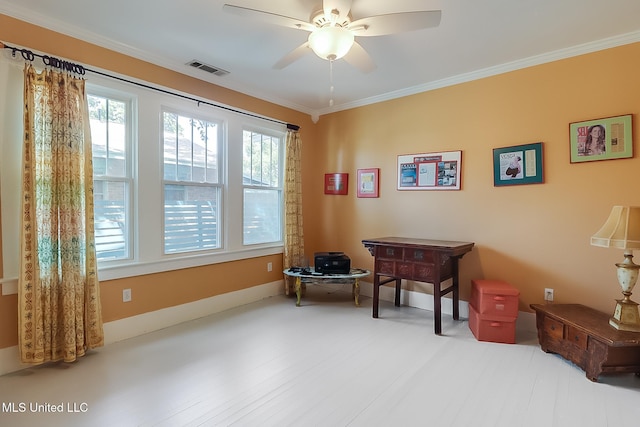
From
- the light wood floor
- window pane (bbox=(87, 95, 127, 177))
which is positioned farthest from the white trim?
window pane (bbox=(87, 95, 127, 177))

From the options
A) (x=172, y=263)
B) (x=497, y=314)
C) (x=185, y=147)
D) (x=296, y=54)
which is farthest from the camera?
(x=185, y=147)

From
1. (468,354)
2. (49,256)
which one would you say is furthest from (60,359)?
(468,354)

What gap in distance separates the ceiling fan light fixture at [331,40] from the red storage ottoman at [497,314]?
2255 mm

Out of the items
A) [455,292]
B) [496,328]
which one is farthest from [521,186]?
[496,328]

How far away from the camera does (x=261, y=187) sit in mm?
3979

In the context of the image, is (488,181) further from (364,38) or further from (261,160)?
(261,160)

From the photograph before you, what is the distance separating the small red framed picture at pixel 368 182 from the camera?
156 inches

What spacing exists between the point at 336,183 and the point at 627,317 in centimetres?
312

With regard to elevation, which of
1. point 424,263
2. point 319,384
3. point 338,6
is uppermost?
point 338,6

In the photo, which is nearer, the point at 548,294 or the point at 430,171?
the point at 548,294

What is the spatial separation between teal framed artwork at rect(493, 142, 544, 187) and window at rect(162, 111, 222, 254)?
2926mm

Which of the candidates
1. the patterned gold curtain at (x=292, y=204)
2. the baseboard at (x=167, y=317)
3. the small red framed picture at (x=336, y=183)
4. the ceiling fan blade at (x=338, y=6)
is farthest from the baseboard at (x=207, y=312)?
the ceiling fan blade at (x=338, y=6)

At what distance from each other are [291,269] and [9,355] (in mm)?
2545

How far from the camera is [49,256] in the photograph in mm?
2236
